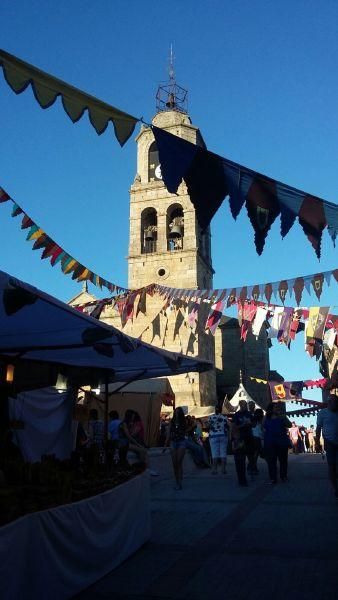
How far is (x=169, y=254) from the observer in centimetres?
3086

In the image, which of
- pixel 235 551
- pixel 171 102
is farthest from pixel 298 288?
pixel 171 102

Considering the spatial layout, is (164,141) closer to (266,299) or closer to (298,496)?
(298,496)

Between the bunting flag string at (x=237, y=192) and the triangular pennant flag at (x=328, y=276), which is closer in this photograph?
the bunting flag string at (x=237, y=192)

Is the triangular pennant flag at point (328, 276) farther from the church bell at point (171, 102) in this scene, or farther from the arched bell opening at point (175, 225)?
the church bell at point (171, 102)

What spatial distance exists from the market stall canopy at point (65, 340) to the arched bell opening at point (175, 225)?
20.8 m

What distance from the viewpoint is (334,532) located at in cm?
572

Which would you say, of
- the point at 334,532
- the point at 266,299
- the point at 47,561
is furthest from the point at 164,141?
the point at 266,299

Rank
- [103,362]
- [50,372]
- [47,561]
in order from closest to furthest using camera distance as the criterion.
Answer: [47,561] → [103,362] → [50,372]

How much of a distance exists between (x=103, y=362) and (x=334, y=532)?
16.9 feet

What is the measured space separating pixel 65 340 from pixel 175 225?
24.6 meters

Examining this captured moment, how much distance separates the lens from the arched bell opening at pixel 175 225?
31.5 metres

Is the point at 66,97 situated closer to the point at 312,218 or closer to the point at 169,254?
the point at 312,218

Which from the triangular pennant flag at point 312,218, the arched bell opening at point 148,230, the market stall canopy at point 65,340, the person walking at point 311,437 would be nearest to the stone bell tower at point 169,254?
the arched bell opening at point 148,230

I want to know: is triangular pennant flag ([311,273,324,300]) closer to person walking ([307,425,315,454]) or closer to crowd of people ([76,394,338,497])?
crowd of people ([76,394,338,497])
